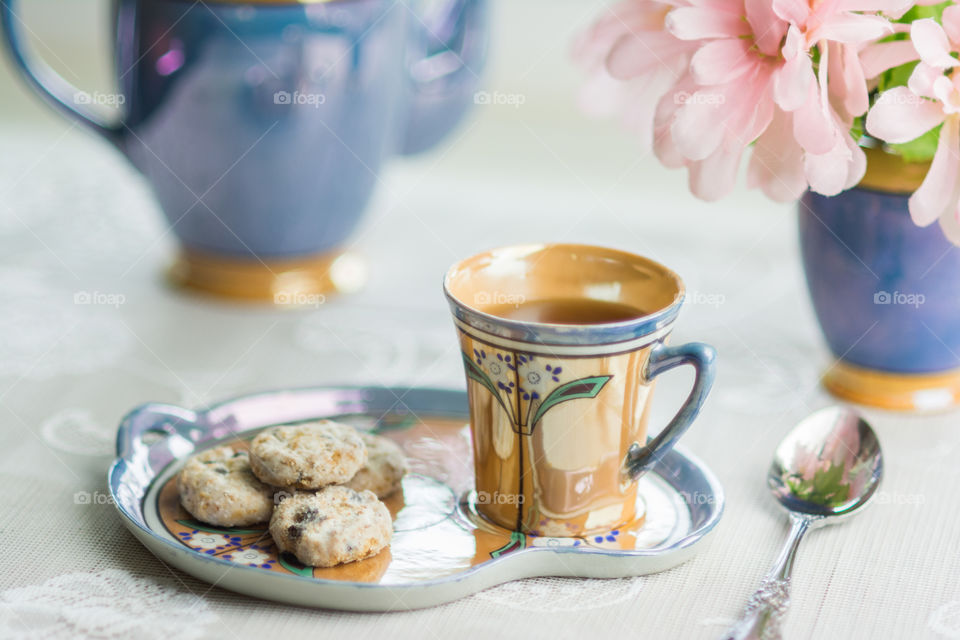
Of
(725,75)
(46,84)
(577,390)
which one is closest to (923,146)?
(725,75)

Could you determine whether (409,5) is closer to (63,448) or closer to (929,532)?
(63,448)

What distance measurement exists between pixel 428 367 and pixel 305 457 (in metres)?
0.27

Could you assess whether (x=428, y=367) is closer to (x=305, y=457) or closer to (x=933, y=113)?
(x=305, y=457)

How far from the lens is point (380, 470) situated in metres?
0.60

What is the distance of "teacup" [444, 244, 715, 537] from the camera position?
0.53 metres

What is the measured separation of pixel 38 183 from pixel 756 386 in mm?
833

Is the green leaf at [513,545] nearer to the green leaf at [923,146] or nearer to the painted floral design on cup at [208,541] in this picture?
the painted floral design on cup at [208,541]

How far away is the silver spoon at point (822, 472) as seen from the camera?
0.60m

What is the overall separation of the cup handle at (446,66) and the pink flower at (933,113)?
48 centimetres

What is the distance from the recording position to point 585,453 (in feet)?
1.81

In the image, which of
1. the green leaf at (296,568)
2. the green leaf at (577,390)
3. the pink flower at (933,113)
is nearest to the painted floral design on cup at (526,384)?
the green leaf at (577,390)

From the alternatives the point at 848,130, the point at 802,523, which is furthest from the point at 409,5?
the point at 802,523

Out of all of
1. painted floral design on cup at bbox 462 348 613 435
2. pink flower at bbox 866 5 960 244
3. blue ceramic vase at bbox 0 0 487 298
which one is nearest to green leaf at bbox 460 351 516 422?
painted floral design on cup at bbox 462 348 613 435

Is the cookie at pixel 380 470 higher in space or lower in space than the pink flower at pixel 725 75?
lower
